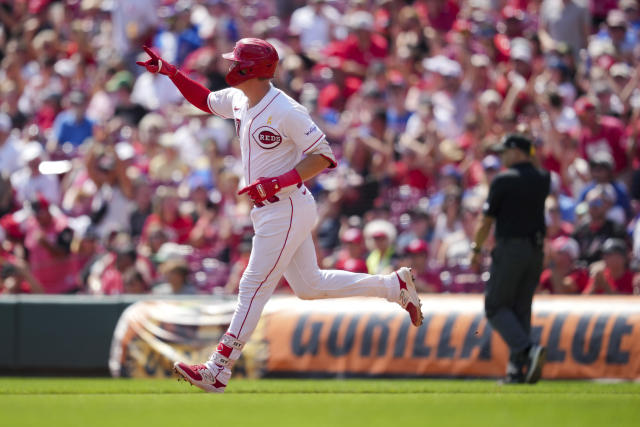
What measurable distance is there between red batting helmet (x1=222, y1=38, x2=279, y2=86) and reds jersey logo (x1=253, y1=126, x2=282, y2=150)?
0.37m

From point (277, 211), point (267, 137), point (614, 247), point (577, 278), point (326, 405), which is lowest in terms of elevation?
Result: point (577, 278)

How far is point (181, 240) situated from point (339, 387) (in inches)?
213

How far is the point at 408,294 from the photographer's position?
326 inches

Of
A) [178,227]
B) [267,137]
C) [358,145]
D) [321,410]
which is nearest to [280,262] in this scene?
[267,137]

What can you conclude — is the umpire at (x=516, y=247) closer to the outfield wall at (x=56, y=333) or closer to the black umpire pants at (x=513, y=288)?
the black umpire pants at (x=513, y=288)

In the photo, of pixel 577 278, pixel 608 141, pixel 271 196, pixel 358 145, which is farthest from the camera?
pixel 358 145

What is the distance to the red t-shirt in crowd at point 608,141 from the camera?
13.2 m

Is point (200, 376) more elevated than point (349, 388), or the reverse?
point (200, 376)

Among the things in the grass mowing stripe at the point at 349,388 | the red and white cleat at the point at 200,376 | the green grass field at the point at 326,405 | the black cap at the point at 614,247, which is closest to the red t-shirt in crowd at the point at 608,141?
the black cap at the point at 614,247

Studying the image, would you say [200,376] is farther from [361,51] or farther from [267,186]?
[361,51]

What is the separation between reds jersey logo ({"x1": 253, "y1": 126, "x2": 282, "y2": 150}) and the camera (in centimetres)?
786

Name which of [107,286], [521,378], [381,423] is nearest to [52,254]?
[107,286]

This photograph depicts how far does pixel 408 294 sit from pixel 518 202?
1735 millimetres

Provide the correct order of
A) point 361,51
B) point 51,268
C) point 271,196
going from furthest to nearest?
point 361,51
point 51,268
point 271,196
